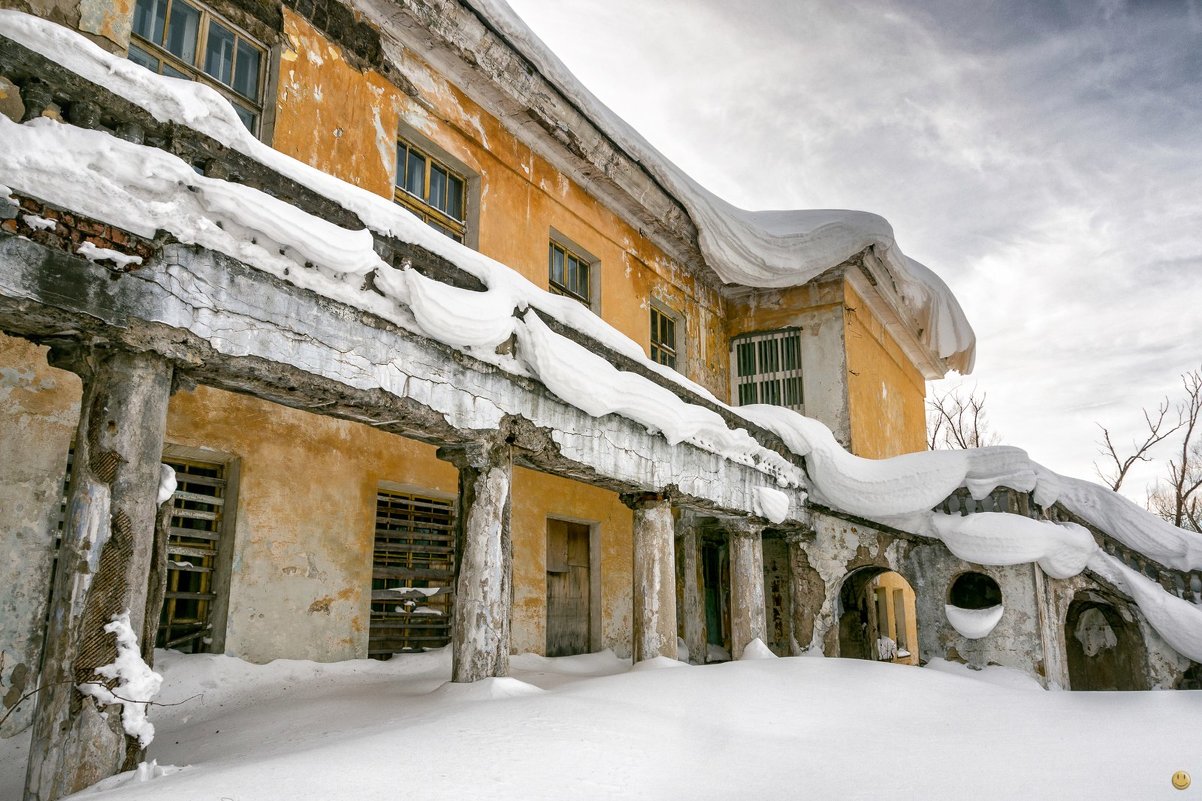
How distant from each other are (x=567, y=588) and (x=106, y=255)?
791 cm

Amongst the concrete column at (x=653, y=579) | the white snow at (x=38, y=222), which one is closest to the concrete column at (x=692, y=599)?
the concrete column at (x=653, y=579)

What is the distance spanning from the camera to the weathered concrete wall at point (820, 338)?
1387 cm

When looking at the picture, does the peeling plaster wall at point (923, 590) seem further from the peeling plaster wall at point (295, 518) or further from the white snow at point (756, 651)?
the peeling plaster wall at point (295, 518)

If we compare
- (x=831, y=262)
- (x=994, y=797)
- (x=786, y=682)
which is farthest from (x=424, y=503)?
(x=831, y=262)

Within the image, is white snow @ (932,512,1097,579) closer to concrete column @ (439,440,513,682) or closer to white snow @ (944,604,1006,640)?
white snow @ (944,604,1006,640)

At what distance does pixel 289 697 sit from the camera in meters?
6.27

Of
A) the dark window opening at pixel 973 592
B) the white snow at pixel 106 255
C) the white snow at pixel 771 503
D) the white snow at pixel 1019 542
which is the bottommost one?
the dark window opening at pixel 973 592

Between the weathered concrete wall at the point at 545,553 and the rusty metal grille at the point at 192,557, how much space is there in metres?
3.61

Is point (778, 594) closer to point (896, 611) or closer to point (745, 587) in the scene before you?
point (745, 587)

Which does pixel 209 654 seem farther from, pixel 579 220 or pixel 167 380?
pixel 579 220

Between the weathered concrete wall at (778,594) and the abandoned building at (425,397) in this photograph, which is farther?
the weathered concrete wall at (778,594)

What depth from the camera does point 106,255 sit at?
3857mm

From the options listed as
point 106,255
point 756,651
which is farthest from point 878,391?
point 106,255

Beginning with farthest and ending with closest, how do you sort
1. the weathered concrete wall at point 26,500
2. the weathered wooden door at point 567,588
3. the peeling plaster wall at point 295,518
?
1. the weathered wooden door at point 567,588
2. the peeling plaster wall at point 295,518
3. the weathered concrete wall at point 26,500
